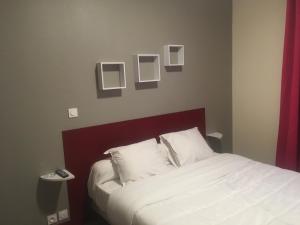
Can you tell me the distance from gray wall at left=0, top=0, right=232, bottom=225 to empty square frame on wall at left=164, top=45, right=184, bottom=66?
8 centimetres

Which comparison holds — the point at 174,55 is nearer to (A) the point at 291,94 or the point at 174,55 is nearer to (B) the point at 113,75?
(B) the point at 113,75

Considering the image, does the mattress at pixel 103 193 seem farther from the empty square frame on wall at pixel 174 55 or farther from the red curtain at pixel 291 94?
the red curtain at pixel 291 94

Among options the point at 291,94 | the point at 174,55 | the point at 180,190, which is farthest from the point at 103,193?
the point at 291,94

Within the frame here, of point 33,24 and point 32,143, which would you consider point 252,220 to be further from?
point 33,24

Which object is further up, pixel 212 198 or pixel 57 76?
pixel 57 76

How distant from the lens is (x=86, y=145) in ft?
8.01

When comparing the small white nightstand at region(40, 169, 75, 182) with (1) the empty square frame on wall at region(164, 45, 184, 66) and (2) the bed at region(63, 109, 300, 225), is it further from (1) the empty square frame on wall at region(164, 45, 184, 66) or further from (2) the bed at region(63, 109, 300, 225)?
(1) the empty square frame on wall at region(164, 45, 184, 66)

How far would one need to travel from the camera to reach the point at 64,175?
2.18 meters

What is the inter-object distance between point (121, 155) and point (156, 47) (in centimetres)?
125

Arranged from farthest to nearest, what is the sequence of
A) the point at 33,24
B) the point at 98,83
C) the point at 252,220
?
the point at 98,83
the point at 33,24
the point at 252,220

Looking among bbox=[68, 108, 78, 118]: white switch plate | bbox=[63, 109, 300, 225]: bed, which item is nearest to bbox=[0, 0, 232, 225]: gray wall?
bbox=[68, 108, 78, 118]: white switch plate

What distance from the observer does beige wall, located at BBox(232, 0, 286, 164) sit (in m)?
3.04

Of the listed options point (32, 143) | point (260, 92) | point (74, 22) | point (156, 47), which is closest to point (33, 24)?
point (74, 22)

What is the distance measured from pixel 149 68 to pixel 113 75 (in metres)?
0.45
